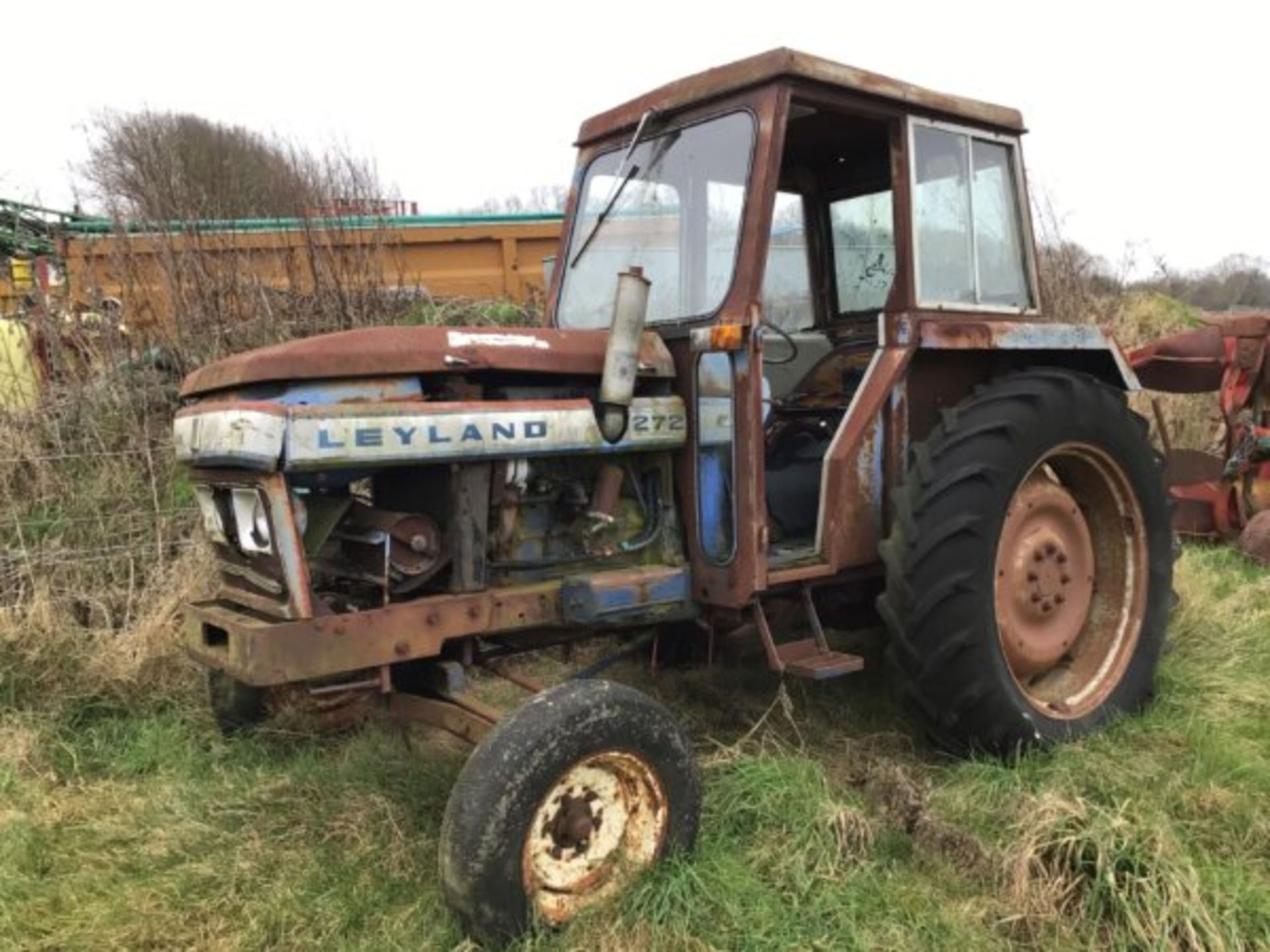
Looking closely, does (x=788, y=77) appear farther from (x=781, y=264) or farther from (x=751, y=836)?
(x=751, y=836)

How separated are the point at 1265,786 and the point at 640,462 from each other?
82.6 inches

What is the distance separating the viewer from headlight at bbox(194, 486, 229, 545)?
3.05m

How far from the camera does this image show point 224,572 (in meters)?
3.18

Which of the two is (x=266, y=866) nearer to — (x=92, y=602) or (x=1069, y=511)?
(x=92, y=602)

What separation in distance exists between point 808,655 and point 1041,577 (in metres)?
0.93

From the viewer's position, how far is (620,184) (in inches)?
145

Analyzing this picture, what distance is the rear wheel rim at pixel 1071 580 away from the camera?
367cm

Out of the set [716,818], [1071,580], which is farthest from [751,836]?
[1071,580]

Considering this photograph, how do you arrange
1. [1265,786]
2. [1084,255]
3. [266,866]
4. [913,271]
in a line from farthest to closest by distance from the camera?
1. [1084,255]
2. [913,271]
3. [1265,786]
4. [266,866]

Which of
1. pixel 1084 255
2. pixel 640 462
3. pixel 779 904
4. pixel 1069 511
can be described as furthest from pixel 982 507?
pixel 1084 255

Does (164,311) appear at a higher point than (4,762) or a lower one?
A: higher

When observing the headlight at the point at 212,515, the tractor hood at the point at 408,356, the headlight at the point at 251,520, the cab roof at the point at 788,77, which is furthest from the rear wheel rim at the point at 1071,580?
the headlight at the point at 212,515

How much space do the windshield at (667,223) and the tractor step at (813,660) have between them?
113cm

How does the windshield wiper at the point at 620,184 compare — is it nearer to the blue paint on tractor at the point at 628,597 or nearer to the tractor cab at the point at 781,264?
the tractor cab at the point at 781,264
